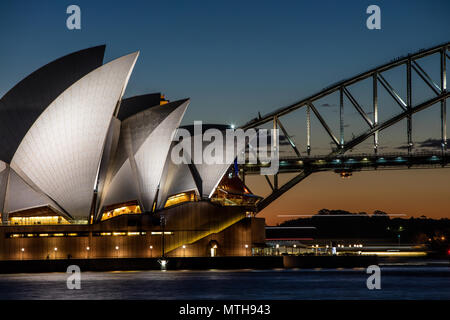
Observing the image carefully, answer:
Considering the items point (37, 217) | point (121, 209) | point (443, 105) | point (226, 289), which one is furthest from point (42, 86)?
point (443, 105)

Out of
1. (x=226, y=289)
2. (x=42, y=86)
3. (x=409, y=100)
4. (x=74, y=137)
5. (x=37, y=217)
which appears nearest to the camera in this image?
(x=226, y=289)

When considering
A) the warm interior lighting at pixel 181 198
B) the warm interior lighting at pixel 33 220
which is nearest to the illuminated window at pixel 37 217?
the warm interior lighting at pixel 33 220

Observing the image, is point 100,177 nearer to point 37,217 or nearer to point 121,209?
point 121,209

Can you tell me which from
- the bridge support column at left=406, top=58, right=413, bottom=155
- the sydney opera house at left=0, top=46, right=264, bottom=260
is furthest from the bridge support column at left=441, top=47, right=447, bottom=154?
the sydney opera house at left=0, top=46, right=264, bottom=260

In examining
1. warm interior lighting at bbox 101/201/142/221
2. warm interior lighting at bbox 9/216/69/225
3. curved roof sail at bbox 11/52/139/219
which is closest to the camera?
curved roof sail at bbox 11/52/139/219

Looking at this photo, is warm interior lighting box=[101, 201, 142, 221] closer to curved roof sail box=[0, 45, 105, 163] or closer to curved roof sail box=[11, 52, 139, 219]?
curved roof sail box=[11, 52, 139, 219]

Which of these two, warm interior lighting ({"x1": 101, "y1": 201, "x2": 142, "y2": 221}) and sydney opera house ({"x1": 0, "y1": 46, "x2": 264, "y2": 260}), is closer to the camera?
sydney opera house ({"x1": 0, "y1": 46, "x2": 264, "y2": 260})

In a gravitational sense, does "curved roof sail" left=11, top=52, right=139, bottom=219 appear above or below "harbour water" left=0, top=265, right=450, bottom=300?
above

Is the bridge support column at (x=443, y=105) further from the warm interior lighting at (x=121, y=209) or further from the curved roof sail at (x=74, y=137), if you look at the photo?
the curved roof sail at (x=74, y=137)
